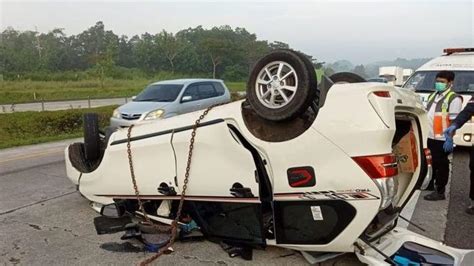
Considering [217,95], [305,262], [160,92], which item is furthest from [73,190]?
[217,95]

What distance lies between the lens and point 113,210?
4.76 metres

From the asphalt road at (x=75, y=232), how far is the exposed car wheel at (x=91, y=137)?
0.72 metres

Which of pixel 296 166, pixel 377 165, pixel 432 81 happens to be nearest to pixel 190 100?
pixel 432 81

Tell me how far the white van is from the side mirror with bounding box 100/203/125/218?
23.1ft

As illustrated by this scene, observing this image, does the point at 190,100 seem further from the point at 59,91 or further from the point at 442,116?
the point at 59,91

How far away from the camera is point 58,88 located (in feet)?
159

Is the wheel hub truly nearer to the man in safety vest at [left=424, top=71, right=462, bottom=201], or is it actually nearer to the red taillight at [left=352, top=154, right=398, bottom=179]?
the red taillight at [left=352, top=154, right=398, bottom=179]

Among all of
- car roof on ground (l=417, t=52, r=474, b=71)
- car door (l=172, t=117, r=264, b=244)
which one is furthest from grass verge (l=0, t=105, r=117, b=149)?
car roof on ground (l=417, t=52, r=474, b=71)

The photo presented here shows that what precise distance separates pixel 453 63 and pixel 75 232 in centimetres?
974

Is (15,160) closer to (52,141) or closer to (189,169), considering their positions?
(52,141)

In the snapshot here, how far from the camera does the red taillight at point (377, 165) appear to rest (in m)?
3.09

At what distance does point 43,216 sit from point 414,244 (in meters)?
4.16

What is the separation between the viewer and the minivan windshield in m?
12.6

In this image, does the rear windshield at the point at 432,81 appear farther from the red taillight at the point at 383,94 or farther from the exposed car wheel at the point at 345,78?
the red taillight at the point at 383,94
